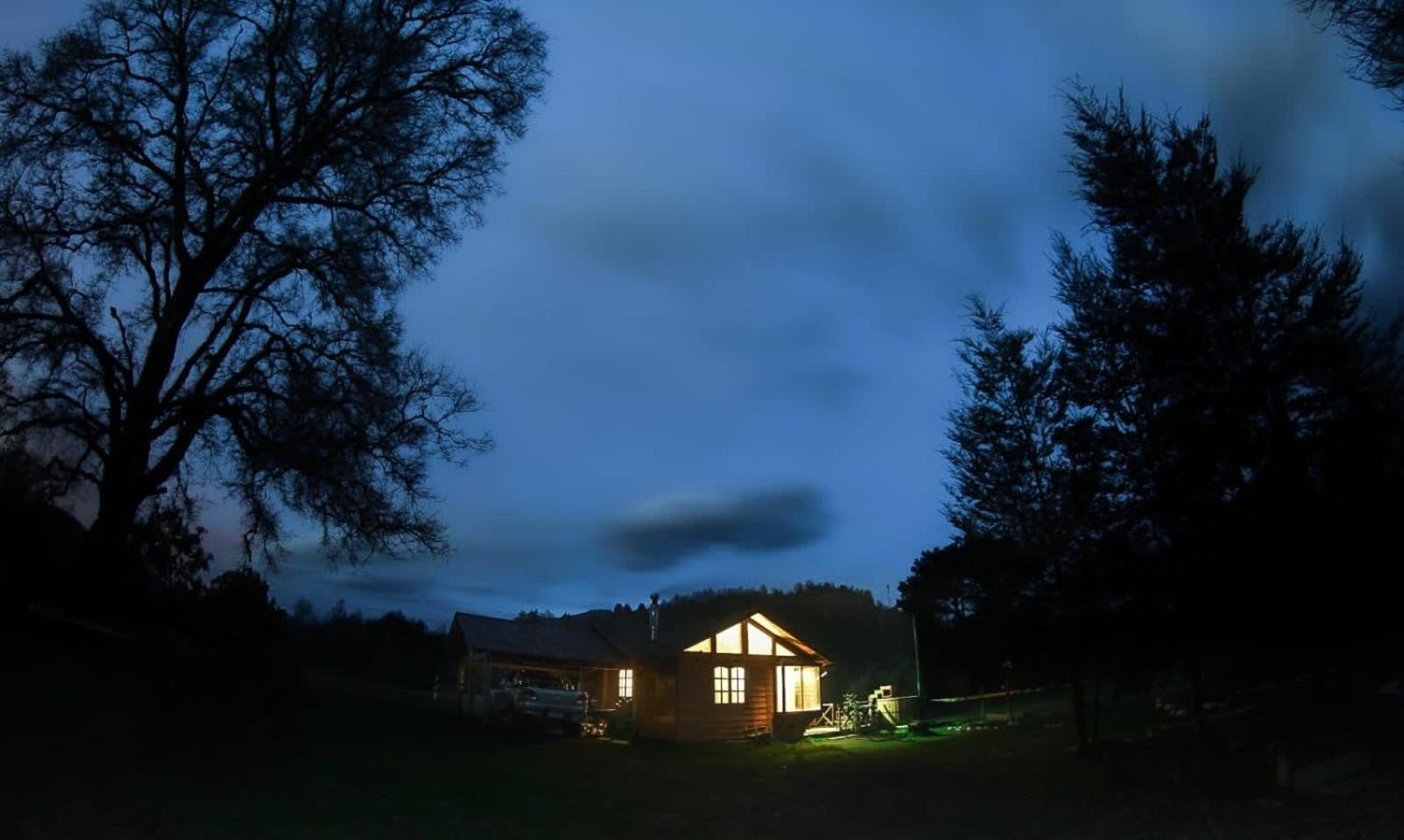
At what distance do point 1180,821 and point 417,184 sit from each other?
16.6m

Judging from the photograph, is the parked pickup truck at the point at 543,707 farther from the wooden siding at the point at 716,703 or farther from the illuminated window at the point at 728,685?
the illuminated window at the point at 728,685

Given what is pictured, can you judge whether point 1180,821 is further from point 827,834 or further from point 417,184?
point 417,184

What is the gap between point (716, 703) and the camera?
3070 centimetres

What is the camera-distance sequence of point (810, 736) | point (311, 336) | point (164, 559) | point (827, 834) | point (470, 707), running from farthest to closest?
point (470, 707)
point (810, 736)
point (164, 559)
point (311, 336)
point (827, 834)

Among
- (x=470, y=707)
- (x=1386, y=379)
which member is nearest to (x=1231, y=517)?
(x=1386, y=379)

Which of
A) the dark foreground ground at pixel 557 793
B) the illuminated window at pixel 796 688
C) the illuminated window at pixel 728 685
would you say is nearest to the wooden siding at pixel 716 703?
the illuminated window at pixel 728 685

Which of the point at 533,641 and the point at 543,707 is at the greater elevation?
the point at 533,641

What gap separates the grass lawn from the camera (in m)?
9.71

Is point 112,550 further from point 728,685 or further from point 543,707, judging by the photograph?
point 728,685

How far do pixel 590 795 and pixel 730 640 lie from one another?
17.2 meters

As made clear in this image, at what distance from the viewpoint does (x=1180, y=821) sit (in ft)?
33.0

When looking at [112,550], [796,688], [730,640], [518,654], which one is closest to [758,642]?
[730,640]

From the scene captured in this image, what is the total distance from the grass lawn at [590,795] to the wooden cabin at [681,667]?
9.66 m

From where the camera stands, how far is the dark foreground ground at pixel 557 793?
977 cm
